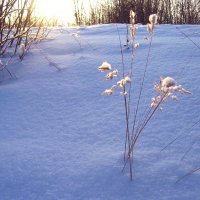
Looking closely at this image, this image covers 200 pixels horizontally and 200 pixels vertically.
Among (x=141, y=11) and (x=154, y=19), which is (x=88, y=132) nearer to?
(x=154, y=19)

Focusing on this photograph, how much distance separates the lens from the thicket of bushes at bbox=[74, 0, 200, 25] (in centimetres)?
662

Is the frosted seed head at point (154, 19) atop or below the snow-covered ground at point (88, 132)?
atop

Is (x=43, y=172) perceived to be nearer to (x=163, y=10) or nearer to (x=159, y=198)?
(x=159, y=198)

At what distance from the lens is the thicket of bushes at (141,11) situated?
21.7 ft

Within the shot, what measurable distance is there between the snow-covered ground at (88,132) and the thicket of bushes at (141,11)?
4256 millimetres

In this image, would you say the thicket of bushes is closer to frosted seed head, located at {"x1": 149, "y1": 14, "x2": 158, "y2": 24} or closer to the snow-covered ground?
the snow-covered ground

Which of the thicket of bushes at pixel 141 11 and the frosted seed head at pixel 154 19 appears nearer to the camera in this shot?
the frosted seed head at pixel 154 19

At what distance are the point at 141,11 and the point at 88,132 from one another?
5365 millimetres

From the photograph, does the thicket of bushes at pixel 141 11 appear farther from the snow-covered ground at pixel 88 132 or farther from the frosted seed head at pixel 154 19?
the frosted seed head at pixel 154 19

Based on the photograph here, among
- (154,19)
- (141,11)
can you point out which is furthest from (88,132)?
(141,11)

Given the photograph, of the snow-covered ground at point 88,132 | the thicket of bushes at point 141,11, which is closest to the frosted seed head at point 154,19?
the snow-covered ground at point 88,132

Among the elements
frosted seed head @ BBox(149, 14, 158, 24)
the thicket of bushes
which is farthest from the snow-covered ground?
the thicket of bushes

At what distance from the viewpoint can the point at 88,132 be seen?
1537 mm

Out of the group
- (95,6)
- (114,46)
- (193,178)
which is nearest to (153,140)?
(193,178)
